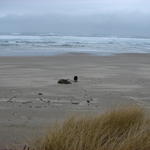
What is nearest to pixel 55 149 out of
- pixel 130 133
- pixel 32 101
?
pixel 130 133

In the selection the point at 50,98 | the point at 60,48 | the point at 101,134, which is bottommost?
the point at 60,48

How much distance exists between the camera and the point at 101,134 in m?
4.84

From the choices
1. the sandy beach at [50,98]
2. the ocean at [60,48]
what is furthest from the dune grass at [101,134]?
the ocean at [60,48]

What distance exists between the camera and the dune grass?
4379mm

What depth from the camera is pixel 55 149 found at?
4.36 metres

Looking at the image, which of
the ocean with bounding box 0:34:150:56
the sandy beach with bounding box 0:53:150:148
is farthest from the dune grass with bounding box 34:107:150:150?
the ocean with bounding box 0:34:150:56

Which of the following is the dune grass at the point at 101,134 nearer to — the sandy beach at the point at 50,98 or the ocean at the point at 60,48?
the sandy beach at the point at 50,98

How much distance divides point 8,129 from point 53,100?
2793mm

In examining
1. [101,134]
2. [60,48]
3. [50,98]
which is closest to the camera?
[101,134]

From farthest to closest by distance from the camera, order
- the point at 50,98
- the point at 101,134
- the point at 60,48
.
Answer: the point at 60,48
the point at 50,98
the point at 101,134

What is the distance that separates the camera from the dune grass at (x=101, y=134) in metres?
4.38

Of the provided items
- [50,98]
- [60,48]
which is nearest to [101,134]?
[50,98]

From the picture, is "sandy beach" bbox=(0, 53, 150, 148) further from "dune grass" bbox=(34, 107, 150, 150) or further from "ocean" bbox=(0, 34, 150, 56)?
"ocean" bbox=(0, 34, 150, 56)

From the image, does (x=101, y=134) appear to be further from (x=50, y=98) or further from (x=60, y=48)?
(x=60, y=48)
